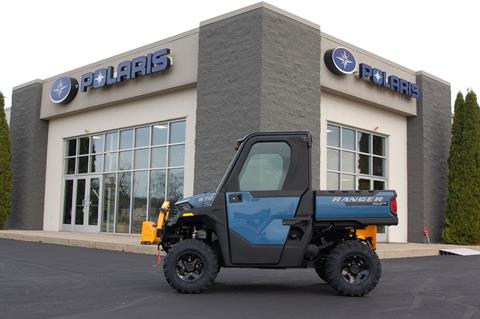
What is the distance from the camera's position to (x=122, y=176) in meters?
19.6

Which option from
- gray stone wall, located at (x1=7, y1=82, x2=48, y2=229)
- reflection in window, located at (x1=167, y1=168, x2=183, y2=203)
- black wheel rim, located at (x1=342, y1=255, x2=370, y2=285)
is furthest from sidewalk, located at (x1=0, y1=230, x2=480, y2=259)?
black wheel rim, located at (x1=342, y1=255, x2=370, y2=285)

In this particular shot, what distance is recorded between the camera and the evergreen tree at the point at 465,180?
64.6 feet

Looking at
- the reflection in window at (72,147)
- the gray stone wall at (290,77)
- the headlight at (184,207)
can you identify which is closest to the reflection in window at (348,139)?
the gray stone wall at (290,77)

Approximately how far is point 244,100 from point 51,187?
37.0 ft

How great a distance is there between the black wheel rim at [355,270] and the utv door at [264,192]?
93cm

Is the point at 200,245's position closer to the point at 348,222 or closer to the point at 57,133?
the point at 348,222

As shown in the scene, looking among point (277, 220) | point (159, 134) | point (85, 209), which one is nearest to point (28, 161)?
point (85, 209)

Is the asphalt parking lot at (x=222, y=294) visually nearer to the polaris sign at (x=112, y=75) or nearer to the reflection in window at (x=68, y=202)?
the polaris sign at (x=112, y=75)

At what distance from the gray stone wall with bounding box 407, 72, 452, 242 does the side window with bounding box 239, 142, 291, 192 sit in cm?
1390

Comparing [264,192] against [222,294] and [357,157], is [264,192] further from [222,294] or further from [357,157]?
[357,157]

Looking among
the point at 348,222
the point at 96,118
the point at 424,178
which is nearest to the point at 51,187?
the point at 96,118

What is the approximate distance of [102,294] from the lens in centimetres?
725

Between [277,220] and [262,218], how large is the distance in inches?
8.1

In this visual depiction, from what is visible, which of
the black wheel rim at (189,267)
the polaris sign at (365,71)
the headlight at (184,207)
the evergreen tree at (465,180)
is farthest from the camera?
the evergreen tree at (465,180)
